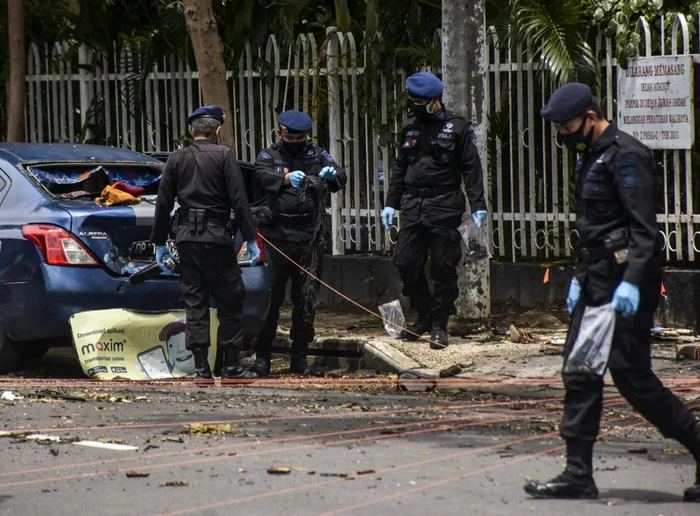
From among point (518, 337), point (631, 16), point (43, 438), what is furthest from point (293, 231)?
point (631, 16)

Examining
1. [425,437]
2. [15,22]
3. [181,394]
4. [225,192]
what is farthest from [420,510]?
[15,22]

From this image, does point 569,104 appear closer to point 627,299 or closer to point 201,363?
point 627,299

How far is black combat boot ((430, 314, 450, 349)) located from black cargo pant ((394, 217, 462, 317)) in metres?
0.02

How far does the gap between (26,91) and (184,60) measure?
98.8 inches

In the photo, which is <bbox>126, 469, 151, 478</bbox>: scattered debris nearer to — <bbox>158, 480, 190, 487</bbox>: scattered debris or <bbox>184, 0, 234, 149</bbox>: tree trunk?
<bbox>158, 480, 190, 487</bbox>: scattered debris

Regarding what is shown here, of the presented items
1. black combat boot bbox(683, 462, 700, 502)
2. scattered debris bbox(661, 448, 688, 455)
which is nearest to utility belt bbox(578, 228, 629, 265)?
black combat boot bbox(683, 462, 700, 502)

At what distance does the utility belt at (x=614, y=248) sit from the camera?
210 inches

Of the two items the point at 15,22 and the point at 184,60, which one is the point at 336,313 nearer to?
the point at 184,60

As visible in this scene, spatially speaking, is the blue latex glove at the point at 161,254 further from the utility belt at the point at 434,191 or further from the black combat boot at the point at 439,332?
the black combat boot at the point at 439,332

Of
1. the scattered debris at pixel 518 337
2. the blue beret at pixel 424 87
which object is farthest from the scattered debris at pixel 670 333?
the blue beret at pixel 424 87

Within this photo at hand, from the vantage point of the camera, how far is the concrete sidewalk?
8.66 meters

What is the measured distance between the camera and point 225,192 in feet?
27.7

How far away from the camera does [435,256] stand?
30.7ft

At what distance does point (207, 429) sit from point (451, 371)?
2.41 m
